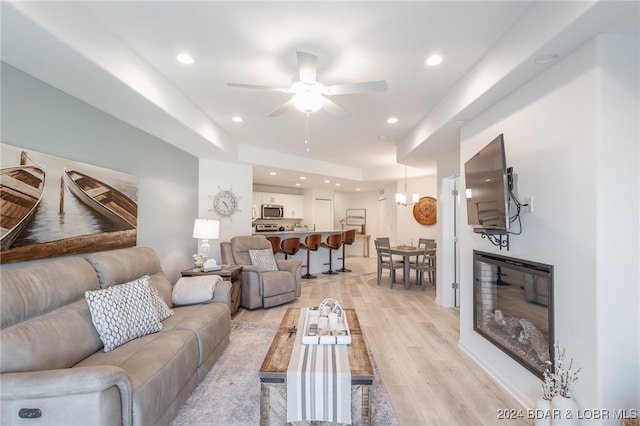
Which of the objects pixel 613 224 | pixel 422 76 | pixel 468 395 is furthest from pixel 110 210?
pixel 613 224

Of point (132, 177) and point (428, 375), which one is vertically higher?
point (132, 177)

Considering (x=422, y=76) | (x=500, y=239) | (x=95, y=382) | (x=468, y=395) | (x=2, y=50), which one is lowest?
(x=468, y=395)

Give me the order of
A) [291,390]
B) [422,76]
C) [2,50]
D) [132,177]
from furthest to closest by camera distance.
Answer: [132,177], [422,76], [2,50], [291,390]

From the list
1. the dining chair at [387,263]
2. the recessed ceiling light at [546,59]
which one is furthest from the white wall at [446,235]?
the recessed ceiling light at [546,59]

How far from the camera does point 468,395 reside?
2188 millimetres

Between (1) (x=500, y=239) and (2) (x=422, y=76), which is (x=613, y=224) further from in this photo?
(2) (x=422, y=76)

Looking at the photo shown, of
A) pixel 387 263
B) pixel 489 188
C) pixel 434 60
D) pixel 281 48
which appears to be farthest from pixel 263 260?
pixel 434 60

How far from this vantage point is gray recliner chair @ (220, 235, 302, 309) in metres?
4.18

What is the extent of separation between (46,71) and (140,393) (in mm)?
2197

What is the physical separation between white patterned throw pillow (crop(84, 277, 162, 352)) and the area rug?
623 millimetres

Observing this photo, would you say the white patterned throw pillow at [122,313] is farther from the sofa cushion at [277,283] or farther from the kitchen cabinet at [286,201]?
the kitchen cabinet at [286,201]

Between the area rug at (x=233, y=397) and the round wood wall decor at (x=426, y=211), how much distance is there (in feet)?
15.3

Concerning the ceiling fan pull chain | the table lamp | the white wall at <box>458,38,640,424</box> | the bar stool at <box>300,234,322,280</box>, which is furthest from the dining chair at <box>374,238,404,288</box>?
the white wall at <box>458,38,640,424</box>

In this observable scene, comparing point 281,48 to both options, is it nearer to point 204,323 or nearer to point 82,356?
point 204,323
